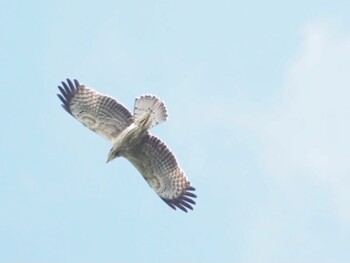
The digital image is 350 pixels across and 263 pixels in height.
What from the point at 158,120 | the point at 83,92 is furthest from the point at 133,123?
the point at 83,92

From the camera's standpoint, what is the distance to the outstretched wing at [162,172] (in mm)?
15203

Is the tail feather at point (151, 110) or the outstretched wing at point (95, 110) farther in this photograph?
the outstretched wing at point (95, 110)

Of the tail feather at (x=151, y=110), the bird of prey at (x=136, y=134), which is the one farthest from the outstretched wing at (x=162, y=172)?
the tail feather at (x=151, y=110)

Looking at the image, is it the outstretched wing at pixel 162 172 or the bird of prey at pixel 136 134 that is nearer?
the bird of prey at pixel 136 134

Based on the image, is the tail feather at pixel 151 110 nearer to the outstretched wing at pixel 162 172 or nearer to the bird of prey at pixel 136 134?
the bird of prey at pixel 136 134

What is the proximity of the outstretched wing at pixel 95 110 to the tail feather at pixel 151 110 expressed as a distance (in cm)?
48

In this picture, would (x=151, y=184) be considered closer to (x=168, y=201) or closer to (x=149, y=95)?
(x=168, y=201)

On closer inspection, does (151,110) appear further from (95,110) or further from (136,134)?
(95,110)

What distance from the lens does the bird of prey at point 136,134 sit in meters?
14.6

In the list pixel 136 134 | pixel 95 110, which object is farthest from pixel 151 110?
pixel 95 110

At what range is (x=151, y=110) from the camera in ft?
47.3

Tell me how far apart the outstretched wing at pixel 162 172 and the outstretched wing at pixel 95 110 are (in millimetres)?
534

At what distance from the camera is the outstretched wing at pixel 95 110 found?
15.1m

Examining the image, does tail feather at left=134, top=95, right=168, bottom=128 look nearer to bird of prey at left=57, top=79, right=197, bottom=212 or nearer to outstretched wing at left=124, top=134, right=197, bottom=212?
bird of prey at left=57, top=79, right=197, bottom=212
